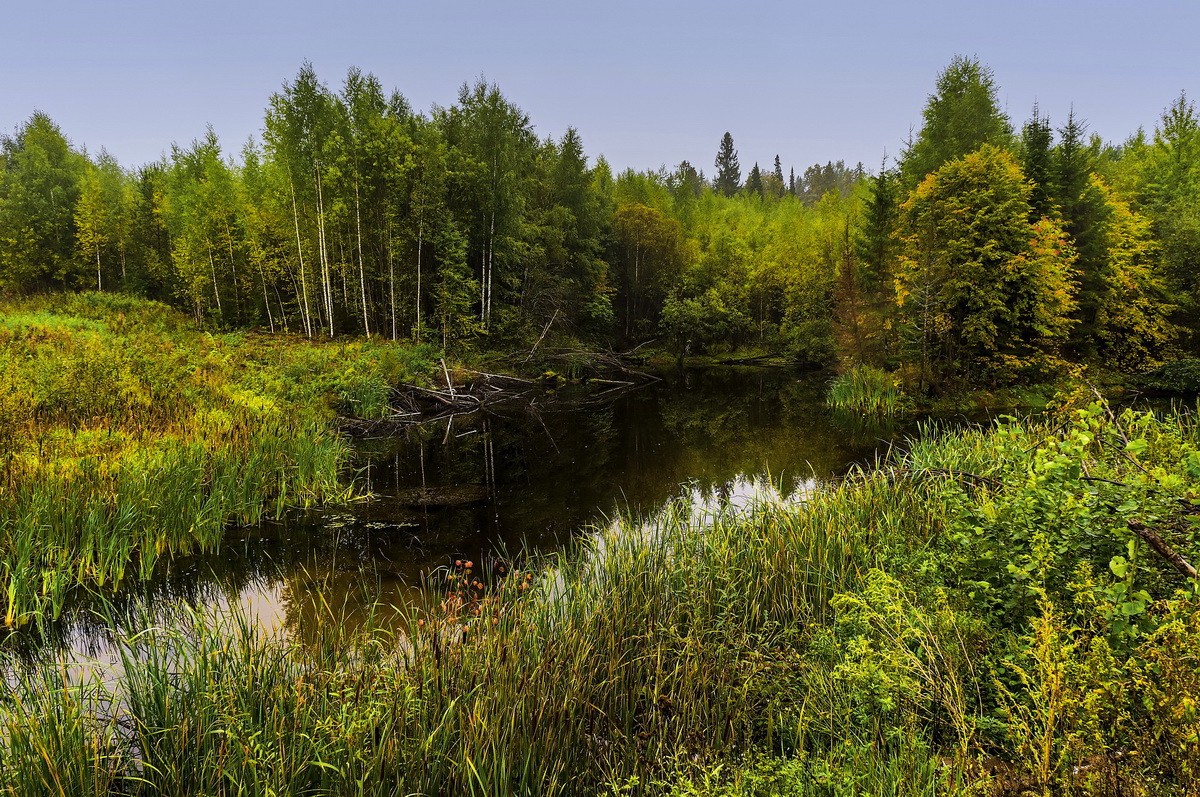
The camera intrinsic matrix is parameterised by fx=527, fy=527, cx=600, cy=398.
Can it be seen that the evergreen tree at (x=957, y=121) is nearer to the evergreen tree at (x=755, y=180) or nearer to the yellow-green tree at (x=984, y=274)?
the yellow-green tree at (x=984, y=274)

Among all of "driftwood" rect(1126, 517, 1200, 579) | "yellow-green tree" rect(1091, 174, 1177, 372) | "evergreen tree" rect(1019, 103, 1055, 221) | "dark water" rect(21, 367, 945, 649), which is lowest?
"dark water" rect(21, 367, 945, 649)

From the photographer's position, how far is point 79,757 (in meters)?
2.81

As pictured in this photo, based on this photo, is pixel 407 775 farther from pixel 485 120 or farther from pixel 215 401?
pixel 485 120

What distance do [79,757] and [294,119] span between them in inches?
1047

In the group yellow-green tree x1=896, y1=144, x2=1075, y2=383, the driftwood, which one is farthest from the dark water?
yellow-green tree x1=896, y1=144, x2=1075, y2=383

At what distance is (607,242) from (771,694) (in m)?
39.6

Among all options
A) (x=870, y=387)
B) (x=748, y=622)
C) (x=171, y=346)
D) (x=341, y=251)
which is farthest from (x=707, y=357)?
(x=748, y=622)

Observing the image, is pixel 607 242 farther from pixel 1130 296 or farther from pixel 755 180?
pixel 755 180

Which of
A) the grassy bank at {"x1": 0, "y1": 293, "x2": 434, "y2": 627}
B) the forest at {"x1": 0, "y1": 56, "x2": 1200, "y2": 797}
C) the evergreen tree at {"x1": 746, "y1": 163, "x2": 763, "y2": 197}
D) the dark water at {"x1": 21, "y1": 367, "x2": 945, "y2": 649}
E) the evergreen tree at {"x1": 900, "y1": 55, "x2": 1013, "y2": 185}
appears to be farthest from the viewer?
the evergreen tree at {"x1": 746, "y1": 163, "x2": 763, "y2": 197}

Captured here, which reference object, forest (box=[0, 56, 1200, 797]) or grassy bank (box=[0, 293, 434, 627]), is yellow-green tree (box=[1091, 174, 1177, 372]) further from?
grassy bank (box=[0, 293, 434, 627])

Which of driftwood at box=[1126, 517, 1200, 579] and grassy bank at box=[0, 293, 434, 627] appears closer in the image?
driftwood at box=[1126, 517, 1200, 579]

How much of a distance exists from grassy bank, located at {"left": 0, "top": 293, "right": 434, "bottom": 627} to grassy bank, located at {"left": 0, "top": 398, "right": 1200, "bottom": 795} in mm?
2734

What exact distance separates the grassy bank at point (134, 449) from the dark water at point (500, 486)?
0.51 metres

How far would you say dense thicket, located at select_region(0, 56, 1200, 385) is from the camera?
19.8 metres
